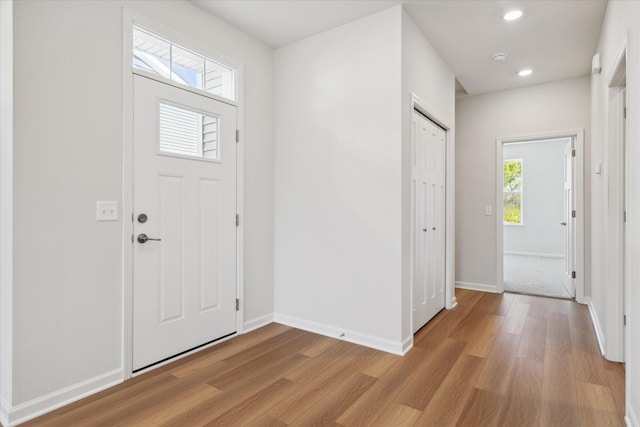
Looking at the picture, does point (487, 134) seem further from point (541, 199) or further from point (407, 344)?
point (541, 199)

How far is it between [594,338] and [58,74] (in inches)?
176

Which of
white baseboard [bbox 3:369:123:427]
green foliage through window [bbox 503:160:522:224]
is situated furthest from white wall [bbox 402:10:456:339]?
green foliage through window [bbox 503:160:522:224]

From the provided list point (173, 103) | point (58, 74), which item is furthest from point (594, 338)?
point (58, 74)

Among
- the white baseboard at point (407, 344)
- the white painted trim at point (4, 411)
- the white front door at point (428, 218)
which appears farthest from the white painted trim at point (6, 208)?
the white front door at point (428, 218)

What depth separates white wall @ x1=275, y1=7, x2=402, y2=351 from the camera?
2816mm

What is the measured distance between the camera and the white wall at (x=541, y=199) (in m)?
7.99

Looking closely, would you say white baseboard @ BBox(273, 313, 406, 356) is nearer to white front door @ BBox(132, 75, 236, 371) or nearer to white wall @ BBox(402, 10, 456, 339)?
white wall @ BBox(402, 10, 456, 339)

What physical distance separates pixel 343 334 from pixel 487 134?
3471 mm

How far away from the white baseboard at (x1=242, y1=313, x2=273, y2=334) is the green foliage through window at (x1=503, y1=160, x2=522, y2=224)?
733 centimetres

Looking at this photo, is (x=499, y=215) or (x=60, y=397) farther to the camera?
(x=499, y=215)

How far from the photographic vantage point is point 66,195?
2.04 m

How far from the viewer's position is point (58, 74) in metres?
2.01
